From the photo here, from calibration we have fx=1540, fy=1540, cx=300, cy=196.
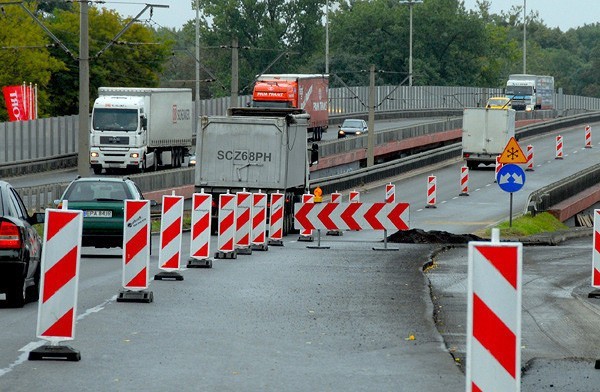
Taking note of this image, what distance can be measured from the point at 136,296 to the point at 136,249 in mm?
557

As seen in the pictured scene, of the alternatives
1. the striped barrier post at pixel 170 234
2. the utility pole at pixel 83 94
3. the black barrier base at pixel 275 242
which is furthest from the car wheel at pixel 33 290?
the utility pole at pixel 83 94

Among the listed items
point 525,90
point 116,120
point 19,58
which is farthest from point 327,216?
point 525,90

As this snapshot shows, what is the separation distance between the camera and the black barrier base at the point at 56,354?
12422 millimetres

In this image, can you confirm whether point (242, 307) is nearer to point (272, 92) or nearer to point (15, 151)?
point (15, 151)

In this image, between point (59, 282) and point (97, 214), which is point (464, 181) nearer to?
point (97, 214)

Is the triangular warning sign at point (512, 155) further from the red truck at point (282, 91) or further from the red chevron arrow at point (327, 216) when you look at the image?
the red truck at point (282, 91)

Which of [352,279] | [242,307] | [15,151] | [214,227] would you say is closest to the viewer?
[242,307]

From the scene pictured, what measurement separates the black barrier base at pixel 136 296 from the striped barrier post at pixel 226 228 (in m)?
8.74

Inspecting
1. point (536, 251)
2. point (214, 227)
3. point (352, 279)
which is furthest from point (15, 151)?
point (352, 279)

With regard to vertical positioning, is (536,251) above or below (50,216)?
below

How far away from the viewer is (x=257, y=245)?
31031mm

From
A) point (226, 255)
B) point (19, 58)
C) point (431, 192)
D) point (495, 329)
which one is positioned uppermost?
point (19, 58)

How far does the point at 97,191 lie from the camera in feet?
95.2

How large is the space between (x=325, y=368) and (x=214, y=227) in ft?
94.1
